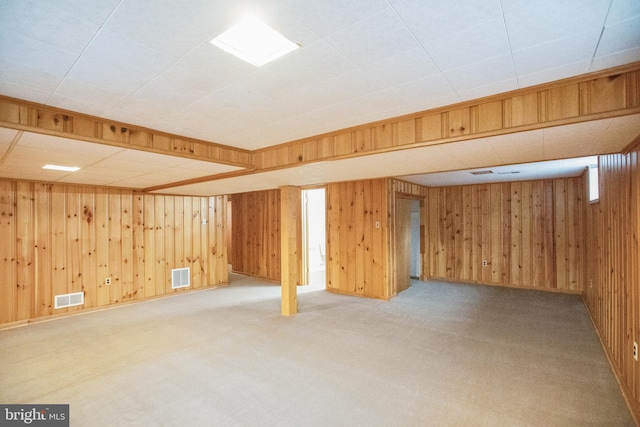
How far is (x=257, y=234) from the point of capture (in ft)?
24.7

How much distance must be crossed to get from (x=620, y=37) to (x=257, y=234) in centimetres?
696

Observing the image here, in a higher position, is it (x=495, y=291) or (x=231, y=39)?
(x=231, y=39)

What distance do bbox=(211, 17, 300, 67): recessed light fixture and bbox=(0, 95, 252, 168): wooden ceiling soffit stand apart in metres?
1.48

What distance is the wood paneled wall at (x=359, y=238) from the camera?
518cm

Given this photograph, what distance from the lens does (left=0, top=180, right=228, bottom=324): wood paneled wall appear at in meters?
4.23

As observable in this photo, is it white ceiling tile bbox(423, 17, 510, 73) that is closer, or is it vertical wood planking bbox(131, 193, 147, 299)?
white ceiling tile bbox(423, 17, 510, 73)

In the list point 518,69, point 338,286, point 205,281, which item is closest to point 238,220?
point 205,281

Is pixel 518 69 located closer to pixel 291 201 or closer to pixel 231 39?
pixel 231 39

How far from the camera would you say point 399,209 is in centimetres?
564

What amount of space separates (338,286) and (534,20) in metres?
5.01

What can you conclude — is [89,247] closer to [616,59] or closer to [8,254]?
[8,254]

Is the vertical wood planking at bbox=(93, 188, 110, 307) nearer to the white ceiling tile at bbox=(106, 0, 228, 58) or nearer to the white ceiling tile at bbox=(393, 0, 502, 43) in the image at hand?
the white ceiling tile at bbox=(106, 0, 228, 58)

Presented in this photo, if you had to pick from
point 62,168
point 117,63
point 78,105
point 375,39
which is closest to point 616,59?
point 375,39

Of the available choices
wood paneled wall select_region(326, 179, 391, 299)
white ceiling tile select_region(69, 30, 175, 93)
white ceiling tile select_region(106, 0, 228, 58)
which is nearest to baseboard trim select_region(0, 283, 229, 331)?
wood paneled wall select_region(326, 179, 391, 299)
